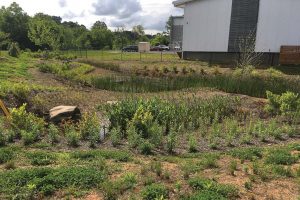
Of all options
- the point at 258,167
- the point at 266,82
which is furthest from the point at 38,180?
the point at 266,82

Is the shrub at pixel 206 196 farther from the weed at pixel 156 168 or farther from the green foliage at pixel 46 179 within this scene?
the green foliage at pixel 46 179

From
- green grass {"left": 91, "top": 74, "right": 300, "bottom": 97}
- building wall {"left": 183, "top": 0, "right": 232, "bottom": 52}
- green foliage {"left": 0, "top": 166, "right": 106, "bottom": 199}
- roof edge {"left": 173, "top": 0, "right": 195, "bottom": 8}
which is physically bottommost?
green grass {"left": 91, "top": 74, "right": 300, "bottom": 97}

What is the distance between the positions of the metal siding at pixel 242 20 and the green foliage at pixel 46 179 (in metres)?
25.4

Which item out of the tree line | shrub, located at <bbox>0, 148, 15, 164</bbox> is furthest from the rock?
the tree line

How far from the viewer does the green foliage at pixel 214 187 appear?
5.04 m

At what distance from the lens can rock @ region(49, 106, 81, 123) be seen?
9.93m

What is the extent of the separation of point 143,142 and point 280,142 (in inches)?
112

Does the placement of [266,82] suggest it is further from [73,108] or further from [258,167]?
[258,167]

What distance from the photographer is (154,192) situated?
16.2 ft

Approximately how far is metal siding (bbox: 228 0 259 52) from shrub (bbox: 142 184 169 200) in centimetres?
2559

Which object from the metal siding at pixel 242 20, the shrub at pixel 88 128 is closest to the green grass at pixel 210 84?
the shrub at pixel 88 128

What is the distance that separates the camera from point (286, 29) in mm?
28016

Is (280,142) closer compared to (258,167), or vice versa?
(258,167)

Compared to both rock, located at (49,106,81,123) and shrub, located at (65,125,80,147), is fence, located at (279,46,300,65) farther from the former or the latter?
shrub, located at (65,125,80,147)
